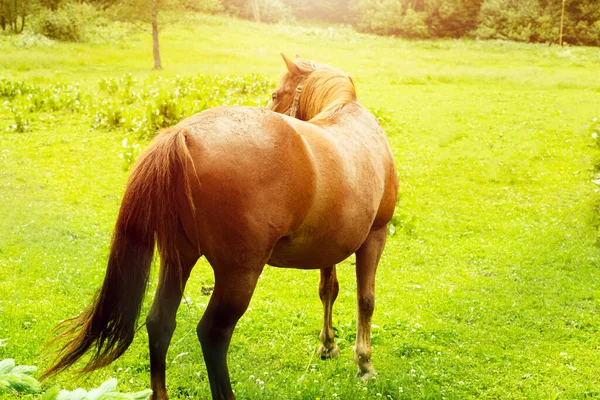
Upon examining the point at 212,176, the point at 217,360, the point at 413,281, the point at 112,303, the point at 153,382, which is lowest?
the point at 413,281

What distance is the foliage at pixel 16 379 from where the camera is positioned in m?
1.37

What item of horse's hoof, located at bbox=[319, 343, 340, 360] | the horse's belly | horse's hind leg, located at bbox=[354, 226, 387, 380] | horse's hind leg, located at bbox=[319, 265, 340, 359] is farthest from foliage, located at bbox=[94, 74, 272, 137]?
the horse's belly

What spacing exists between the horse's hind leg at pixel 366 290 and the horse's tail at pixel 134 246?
5.69 feet

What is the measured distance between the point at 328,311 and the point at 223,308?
1.94 meters

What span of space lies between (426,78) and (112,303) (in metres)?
21.7

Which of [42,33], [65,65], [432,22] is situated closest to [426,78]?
[65,65]

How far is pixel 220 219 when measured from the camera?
10.00 feet

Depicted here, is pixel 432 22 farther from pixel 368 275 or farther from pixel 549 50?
pixel 368 275

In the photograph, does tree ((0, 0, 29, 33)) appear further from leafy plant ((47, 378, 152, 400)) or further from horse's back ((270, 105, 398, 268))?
leafy plant ((47, 378, 152, 400))

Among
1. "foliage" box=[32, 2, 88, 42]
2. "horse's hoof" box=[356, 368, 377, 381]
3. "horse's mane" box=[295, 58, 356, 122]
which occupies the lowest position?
"horse's hoof" box=[356, 368, 377, 381]

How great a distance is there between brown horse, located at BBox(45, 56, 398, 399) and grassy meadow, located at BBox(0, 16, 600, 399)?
1016 mm

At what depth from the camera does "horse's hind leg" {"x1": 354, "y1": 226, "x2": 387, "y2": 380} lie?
14.6 ft

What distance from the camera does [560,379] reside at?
Answer: 4914 millimetres

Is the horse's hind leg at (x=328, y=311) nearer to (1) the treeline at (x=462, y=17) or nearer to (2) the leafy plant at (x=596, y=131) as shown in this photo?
(2) the leafy plant at (x=596, y=131)
